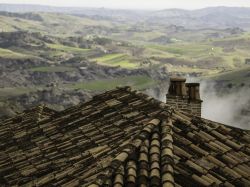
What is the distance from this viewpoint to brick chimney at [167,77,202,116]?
635 inches

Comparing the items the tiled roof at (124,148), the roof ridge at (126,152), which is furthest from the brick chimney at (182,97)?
the roof ridge at (126,152)

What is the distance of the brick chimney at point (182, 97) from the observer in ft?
53.0

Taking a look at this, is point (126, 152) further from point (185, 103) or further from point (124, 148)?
point (185, 103)

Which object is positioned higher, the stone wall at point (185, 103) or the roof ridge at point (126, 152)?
the roof ridge at point (126, 152)

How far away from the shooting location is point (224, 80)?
19475cm

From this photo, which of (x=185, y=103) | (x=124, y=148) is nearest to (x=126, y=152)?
(x=124, y=148)

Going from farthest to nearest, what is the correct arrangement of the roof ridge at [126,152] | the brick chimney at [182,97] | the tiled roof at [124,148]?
the brick chimney at [182,97], the tiled roof at [124,148], the roof ridge at [126,152]

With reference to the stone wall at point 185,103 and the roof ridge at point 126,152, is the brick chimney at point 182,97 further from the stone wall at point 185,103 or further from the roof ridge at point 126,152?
the roof ridge at point 126,152

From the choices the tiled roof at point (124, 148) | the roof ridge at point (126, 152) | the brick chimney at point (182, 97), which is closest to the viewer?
the roof ridge at point (126, 152)

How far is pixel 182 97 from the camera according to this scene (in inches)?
637

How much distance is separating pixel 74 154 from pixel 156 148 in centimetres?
328

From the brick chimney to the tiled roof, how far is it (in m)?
1.31

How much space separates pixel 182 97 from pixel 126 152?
21.4 feet

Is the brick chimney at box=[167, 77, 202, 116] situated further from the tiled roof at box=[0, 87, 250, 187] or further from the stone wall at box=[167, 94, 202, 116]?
the tiled roof at box=[0, 87, 250, 187]
